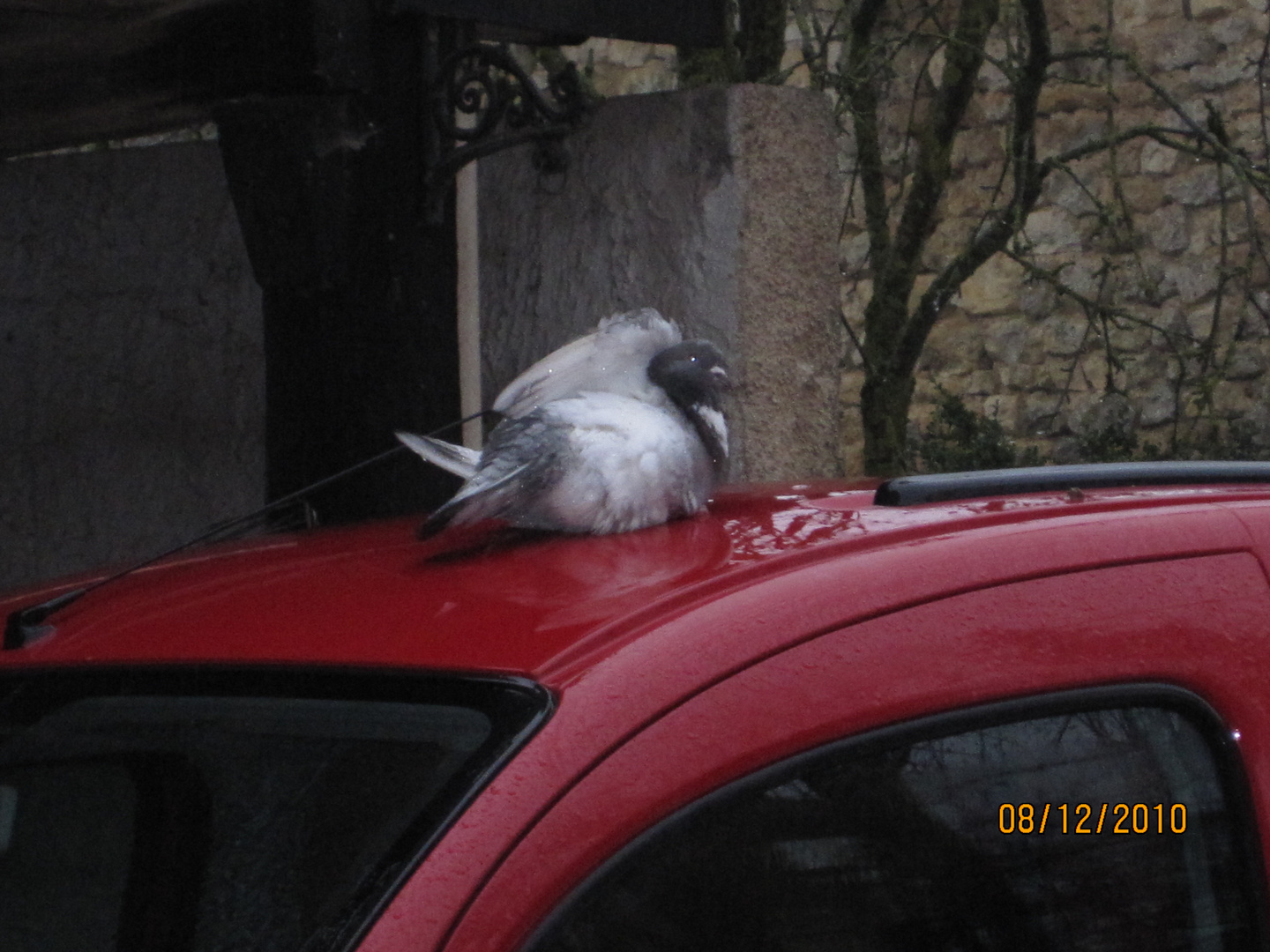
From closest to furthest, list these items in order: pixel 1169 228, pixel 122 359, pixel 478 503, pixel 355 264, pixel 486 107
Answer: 1. pixel 478 503
2. pixel 355 264
3. pixel 486 107
4. pixel 122 359
5. pixel 1169 228

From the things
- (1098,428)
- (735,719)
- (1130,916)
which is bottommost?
(1098,428)

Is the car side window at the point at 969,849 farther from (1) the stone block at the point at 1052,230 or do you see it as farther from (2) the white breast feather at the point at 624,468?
(1) the stone block at the point at 1052,230

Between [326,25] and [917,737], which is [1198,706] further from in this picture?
[326,25]

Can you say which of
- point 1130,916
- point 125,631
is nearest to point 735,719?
point 1130,916

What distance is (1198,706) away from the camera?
152 cm

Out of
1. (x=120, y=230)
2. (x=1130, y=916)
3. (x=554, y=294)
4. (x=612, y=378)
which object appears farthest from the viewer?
(x=120, y=230)

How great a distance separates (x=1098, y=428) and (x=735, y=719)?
7.10 meters

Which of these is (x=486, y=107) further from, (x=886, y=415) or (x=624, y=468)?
(x=886, y=415)

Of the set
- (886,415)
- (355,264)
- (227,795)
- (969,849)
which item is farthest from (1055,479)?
(886,415)

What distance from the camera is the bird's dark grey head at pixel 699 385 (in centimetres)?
193

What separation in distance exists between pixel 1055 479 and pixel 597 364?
2.01 feet

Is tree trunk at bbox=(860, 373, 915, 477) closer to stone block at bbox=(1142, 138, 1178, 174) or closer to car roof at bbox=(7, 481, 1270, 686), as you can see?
stone block at bbox=(1142, 138, 1178, 174)

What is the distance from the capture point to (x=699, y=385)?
1.99m

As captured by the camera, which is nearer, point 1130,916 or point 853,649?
point 853,649
